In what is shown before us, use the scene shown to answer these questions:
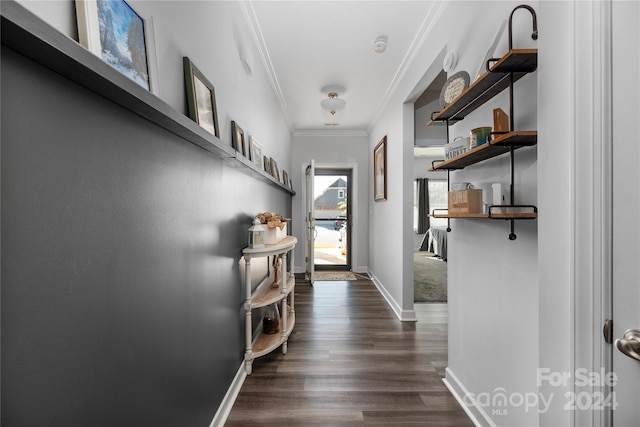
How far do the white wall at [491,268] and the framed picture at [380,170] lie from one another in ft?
5.27

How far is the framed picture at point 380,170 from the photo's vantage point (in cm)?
362

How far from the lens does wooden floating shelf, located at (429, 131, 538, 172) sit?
98cm

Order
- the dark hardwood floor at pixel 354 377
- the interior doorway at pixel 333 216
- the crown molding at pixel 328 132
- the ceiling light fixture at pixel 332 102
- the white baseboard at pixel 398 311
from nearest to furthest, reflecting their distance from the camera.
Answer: the dark hardwood floor at pixel 354 377 → the white baseboard at pixel 398 311 → the ceiling light fixture at pixel 332 102 → the crown molding at pixel 328 132 → the interior doorway at pixel 333 216

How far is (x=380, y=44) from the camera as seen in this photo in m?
2.29

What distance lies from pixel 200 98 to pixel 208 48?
0.34 meters

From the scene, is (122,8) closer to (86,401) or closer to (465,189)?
(86,401)

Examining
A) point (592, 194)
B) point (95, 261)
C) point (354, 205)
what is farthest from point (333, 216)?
point (95, 261)

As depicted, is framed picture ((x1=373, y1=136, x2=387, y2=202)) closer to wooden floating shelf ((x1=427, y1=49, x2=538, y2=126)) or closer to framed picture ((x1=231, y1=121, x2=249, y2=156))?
wooden floating shelf ((x1=427, y1=49, x2=538, y2=126))

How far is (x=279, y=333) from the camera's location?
213cm

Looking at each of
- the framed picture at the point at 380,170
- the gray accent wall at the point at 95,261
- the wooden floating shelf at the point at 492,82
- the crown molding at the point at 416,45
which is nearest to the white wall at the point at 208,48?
the gray accent wall at the point at 95,261

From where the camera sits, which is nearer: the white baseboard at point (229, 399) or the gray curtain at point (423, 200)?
the white baseboard at point (229, 399)

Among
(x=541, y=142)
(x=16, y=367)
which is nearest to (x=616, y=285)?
(x=541, y=142)

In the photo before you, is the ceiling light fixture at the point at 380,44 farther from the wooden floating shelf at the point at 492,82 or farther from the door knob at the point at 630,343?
the door knob at the point at 630,343

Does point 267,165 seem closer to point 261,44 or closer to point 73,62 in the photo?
point 261,44
